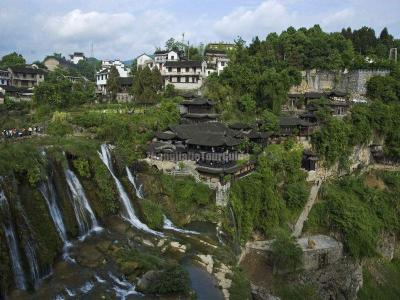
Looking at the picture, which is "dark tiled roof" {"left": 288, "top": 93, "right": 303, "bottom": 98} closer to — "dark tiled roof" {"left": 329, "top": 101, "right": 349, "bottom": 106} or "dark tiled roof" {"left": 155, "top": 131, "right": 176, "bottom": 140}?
"dark tiled roof" {"left": 329, "top": 101, "right": 349, "bottom": 106}

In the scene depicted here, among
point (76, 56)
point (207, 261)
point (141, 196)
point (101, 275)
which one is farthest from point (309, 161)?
point (76, 56)

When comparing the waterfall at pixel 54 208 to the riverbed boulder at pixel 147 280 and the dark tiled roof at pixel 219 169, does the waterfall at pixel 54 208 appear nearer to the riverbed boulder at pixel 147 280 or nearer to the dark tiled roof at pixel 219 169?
the riverbed boulder at pixel 147 280

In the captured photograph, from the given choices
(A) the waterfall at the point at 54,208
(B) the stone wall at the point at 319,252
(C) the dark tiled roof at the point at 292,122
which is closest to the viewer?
(A) the waterfall at the point at 54,208

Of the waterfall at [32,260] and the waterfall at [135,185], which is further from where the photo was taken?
the waterfall at [135,185]

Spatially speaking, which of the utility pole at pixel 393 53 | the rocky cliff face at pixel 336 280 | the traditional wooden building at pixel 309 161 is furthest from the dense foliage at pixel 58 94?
the utility pole at pixel 393 53

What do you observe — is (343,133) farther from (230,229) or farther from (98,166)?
(98,166)

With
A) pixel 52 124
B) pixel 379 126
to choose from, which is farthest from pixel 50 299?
pixel 379 126
